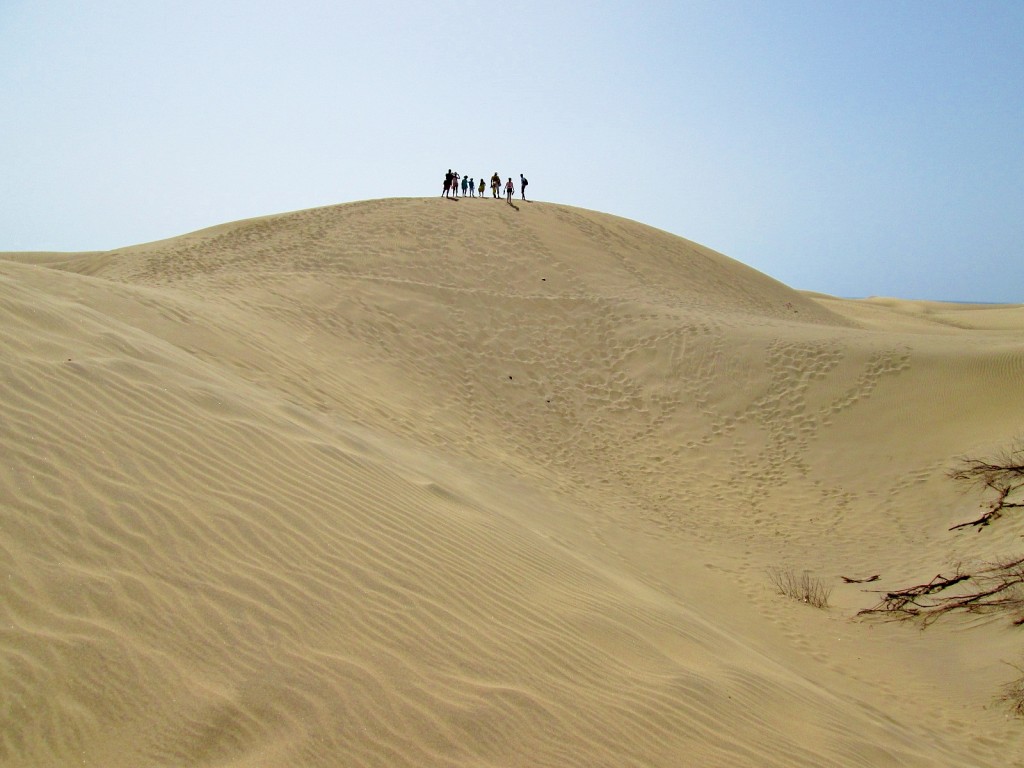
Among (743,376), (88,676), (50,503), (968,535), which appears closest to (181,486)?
(50,503)

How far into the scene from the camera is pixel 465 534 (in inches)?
209

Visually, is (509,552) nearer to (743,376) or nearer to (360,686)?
(360,686)

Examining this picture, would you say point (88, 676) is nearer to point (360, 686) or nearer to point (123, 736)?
point (123, 736)

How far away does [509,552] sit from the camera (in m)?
5.36

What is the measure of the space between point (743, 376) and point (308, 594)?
12.2 meters

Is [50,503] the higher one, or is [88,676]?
[50,503]

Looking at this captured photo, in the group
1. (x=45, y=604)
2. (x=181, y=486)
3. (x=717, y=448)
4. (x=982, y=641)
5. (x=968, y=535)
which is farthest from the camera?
(x=717, y=448)

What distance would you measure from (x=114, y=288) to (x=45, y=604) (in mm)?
8052

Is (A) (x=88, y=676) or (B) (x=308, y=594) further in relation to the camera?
(B) (x=308, y=594)

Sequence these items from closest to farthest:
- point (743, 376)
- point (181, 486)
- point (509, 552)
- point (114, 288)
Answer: point (181, 486)
point (509, 552)
point (114, 288)
point (743, 376)

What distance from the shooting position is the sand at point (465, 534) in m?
2.94

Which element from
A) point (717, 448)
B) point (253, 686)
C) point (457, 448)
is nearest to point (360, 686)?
point (253, 686)

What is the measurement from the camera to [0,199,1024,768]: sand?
2.94 metres

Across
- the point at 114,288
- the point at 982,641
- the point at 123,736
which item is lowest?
the point at 982,641
